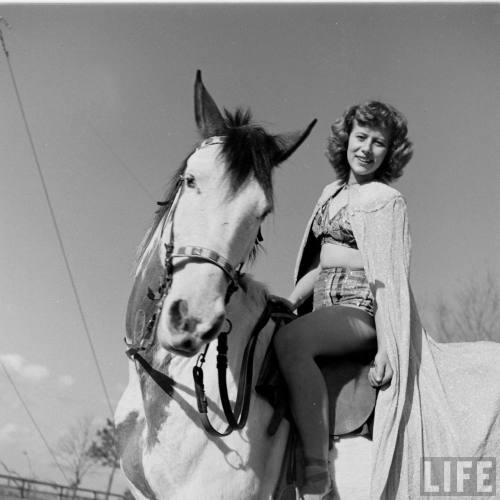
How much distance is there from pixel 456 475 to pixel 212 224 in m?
2.00

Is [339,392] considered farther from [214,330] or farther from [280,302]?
[214,330]

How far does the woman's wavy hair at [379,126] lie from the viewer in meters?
3.73

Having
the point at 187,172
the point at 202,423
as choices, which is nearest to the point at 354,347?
the point at 202,423

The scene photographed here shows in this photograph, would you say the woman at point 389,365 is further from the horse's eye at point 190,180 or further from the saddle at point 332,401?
the horse's eye at point 190,180

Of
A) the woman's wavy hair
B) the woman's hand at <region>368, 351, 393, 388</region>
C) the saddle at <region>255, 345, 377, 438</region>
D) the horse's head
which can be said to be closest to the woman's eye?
the horse's head

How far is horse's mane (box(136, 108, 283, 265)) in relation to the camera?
8.88ft

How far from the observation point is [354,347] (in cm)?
318

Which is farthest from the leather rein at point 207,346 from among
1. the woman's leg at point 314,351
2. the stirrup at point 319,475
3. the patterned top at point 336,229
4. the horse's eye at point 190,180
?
the patterned top at point 336,229

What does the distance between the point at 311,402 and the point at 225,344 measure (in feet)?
2.05

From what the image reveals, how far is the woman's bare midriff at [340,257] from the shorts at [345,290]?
0.03m

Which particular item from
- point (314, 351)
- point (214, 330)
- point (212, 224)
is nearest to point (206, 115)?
point (212, 224)

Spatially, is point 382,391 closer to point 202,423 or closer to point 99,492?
point 202,423

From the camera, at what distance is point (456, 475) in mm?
3006

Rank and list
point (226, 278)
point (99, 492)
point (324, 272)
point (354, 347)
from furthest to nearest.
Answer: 1. point (99, 492)
2. point (324, 272)
3. point (354, 347)
4. point (226, 278)
